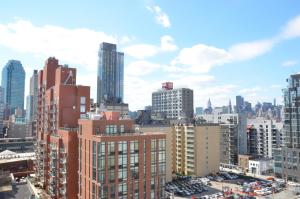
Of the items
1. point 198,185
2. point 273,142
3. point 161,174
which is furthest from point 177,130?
point 161,174

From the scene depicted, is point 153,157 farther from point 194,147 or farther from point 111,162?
point 194,147

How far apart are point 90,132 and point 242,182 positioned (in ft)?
327

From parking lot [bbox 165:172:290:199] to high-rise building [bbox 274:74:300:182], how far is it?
740 cm

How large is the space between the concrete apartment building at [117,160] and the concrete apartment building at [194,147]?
73.5m

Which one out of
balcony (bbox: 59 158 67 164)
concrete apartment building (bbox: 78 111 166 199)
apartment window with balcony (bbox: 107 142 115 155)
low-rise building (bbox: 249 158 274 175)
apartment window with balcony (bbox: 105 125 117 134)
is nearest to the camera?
concrete apartment building (bbox: 78 111 166 199)

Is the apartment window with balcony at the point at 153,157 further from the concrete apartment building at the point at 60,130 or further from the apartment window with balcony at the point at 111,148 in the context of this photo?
the concrete apartment building at the point at 60,130

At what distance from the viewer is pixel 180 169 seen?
166000 mm

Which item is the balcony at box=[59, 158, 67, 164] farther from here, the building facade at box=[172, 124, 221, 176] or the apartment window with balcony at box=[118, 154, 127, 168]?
the building facade at box=[172, 124, 221, 176]

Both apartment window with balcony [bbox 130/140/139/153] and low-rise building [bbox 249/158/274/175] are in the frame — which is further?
low-rise building [bbox 249/158/274/175]

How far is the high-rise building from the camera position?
146500 millimetres

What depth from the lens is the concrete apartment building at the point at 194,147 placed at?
156625mm

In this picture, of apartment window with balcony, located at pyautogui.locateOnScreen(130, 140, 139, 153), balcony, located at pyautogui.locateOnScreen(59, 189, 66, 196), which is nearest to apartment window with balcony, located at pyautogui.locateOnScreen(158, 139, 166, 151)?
apartment window with balcony, located at pyautogui.locateOnScreen(130, 140, 139, 153)

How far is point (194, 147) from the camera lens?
156 metres

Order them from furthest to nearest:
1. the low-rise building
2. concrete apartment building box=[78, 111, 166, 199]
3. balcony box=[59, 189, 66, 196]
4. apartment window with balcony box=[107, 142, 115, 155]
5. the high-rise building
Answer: the low-rise building < the high-rise building < balcony box=[59, 189, 66, 196] < apartment window with balcony box=[107, 142, 115, 155] < concrete apartment building box=[78, 111, 166, 199]
